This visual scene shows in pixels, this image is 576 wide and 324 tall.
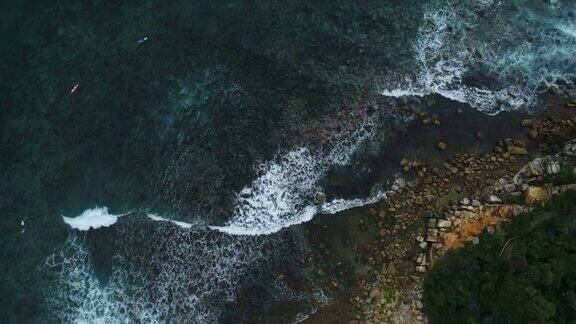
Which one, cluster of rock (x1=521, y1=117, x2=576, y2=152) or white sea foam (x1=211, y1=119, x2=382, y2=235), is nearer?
white sea foam (x1=211, y1=119, x2=382, y2=235)

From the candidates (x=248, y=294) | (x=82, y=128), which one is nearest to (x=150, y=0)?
(x=82, y=128)

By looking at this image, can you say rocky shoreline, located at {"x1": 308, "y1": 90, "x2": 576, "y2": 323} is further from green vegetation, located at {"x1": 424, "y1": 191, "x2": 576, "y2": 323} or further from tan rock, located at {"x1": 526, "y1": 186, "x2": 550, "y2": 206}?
green vegetation, located at {"x1": 424, "y1": 191, "x2": 576, "y2": 323}

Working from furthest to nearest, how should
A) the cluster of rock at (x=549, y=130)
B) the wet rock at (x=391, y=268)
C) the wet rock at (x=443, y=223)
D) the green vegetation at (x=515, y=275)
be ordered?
the cluster of rock at (x=549, y=130), the wet rock at (x=443, y=223), the wet rock at (x=391, y=268), the green vegetation at (x=515, y=275)

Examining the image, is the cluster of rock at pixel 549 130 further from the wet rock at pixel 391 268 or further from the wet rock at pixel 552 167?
the wet rock at pixel 391 268

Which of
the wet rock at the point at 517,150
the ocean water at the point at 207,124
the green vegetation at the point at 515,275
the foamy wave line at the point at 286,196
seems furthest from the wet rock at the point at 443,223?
the wet rock at the point at 517,150

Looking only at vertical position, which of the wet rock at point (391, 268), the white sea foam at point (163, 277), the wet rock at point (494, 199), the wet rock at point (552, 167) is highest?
the wet rock at point (552, 167)

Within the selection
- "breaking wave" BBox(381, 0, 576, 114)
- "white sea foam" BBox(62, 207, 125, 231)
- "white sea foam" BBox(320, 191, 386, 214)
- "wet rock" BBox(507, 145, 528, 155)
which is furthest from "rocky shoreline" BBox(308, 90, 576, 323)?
"white sea foam" BBox(62, 207, 125, 231)
